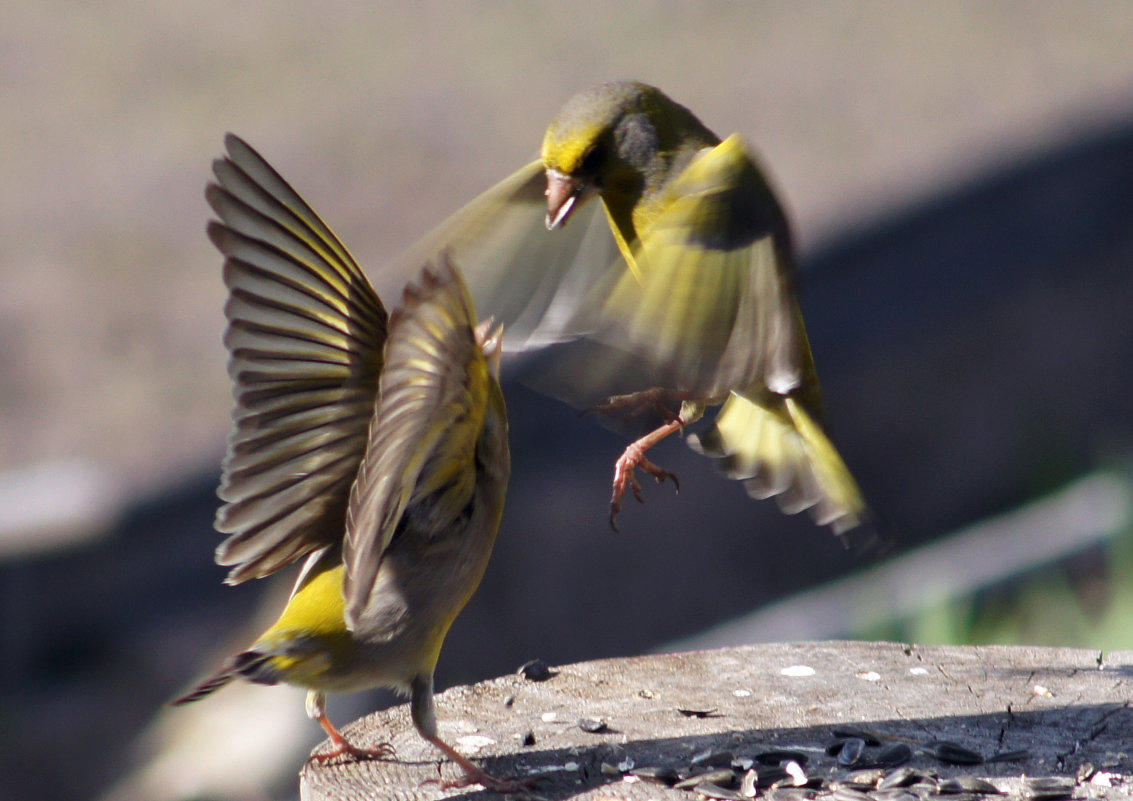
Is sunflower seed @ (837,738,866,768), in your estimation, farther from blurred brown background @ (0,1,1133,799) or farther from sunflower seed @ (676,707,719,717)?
blurred brown background @ (0,1,1133,799)

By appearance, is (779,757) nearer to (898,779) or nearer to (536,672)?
(898,779)

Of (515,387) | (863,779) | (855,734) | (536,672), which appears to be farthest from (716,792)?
(515,387)

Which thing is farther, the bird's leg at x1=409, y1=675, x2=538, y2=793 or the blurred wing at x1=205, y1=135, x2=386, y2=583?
the bird's leg at x1=409, y1=675, x2=538, y2=793

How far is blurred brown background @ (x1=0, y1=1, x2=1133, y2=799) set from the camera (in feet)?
16.8

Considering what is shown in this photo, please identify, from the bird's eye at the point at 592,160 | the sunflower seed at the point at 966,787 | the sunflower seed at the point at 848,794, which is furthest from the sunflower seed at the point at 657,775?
the bird's eye at the point at 592,160

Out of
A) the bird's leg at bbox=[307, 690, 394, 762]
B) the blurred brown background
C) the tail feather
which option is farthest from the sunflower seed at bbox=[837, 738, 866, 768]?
the blurred brown background

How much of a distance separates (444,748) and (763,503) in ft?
9.91

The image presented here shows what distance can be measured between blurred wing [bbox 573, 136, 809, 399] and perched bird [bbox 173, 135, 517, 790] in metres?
0.37

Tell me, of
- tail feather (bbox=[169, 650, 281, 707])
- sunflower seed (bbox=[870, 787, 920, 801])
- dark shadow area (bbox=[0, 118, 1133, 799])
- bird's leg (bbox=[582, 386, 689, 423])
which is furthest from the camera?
dark shadow area (bbox=[0, 118, 1133, 799])

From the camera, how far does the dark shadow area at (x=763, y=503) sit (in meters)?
5.05

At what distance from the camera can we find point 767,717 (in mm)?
3018

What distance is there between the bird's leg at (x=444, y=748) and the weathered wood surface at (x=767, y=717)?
0.03 meters

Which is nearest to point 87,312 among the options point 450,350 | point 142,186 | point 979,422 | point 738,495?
point 142,186

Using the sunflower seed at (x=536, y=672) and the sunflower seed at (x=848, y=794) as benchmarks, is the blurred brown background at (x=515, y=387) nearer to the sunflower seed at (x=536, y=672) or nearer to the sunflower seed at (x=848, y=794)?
the sunflower seed at (x=536, y=672)
